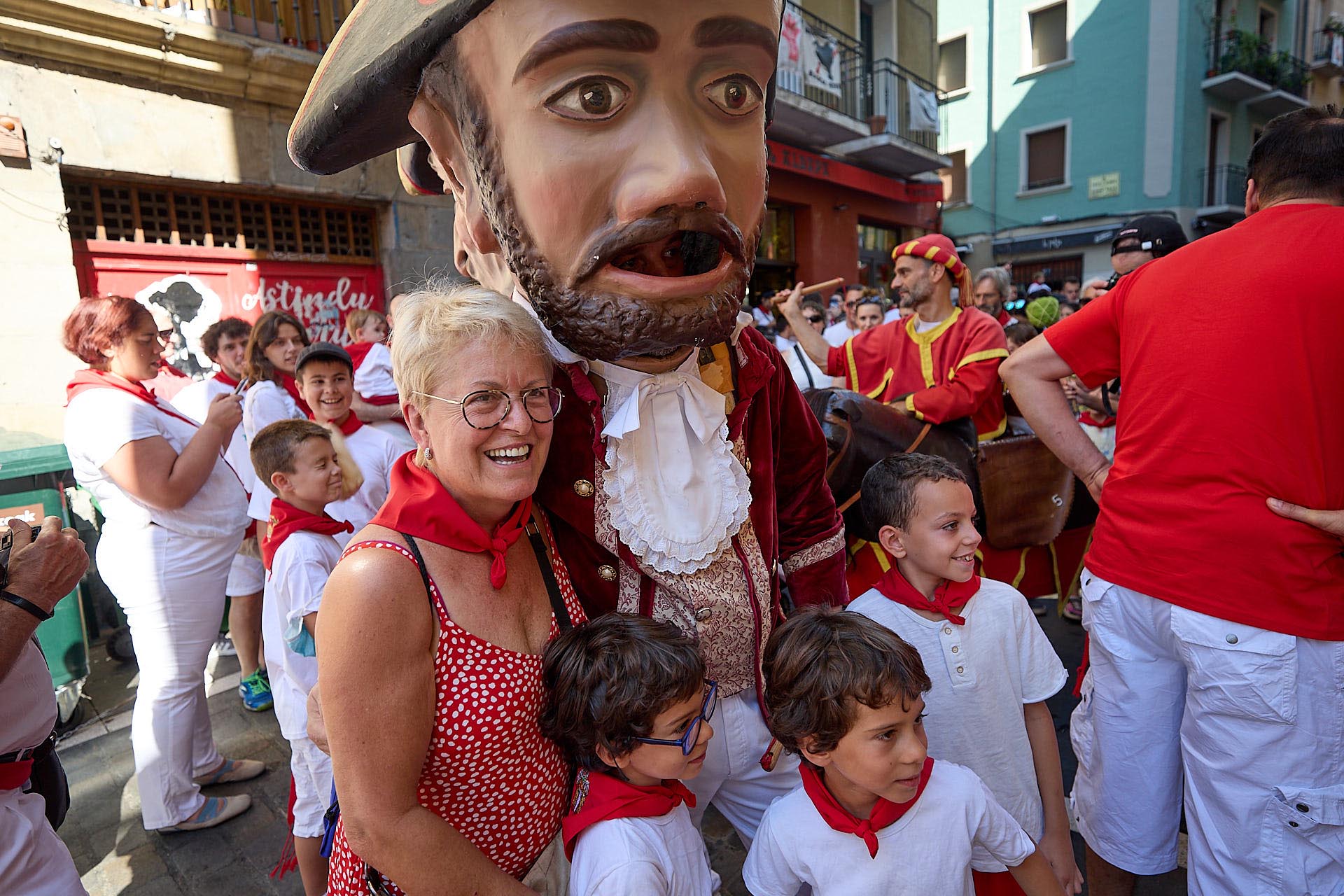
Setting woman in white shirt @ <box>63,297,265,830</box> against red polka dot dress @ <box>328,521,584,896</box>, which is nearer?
red polka dot dress @ <box>328,521,584,896</box>

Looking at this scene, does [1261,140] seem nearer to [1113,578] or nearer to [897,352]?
[1113,578]

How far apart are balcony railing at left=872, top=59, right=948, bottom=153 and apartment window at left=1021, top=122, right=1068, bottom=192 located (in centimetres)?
650

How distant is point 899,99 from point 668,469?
13.6 m

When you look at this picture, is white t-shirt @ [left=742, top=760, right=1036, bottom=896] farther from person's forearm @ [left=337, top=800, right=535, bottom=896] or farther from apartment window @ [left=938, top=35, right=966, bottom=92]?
apartment window @ [left=938, top=35, right=966, bottom=92]

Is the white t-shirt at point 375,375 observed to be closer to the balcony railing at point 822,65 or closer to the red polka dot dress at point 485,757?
the red polka dot dress at point 485,757

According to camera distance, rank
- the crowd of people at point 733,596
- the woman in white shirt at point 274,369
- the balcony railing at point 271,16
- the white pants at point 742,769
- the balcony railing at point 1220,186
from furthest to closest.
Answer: the balcony railing at point 1220,186 → the balcony railing at point 271,16 → the woman in white shirt at point 274,369 → the white pants at point 742,769 → the crowd of people at point 733,596

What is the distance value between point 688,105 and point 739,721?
3.80 feet

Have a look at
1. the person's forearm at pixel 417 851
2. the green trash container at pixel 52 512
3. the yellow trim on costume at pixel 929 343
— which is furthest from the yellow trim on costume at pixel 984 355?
the green trash container at pixel 52 512

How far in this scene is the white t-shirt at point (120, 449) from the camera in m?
2.63

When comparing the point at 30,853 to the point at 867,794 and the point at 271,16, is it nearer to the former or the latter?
the point at 867,794

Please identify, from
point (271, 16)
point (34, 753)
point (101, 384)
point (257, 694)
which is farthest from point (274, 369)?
point (271, 16)

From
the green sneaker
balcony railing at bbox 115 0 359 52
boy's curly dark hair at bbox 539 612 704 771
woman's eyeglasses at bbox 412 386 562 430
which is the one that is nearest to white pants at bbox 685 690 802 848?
boy's curly dark hair at bbox 539 612 704 771

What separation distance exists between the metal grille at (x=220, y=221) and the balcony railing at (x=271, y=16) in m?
1.15

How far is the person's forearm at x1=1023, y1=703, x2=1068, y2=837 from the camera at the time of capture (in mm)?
1789
